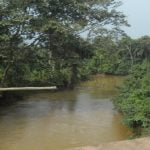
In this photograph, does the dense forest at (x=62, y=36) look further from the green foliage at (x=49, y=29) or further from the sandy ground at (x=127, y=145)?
the sandy ground at (x=127, y=145)

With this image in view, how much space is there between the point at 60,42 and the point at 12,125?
3.91 m

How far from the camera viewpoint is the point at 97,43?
1512 centimetres

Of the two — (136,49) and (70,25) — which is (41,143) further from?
(136,49)

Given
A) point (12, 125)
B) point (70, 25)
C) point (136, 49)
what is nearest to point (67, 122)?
point (12, 125)

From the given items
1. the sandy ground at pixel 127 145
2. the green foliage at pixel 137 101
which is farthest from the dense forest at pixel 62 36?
the sandy ground at pixel 127 145

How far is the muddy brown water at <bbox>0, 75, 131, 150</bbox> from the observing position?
427 inches

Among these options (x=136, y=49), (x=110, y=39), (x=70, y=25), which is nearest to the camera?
(x=70, y=25)

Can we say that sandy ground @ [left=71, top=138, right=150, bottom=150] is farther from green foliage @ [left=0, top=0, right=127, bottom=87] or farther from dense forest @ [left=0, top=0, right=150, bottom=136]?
green foliage @ [left=0, top=0, right=127, bottom=87]

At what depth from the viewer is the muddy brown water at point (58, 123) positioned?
35.6 ft

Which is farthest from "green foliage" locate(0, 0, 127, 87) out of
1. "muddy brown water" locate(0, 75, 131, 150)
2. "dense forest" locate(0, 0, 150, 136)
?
"muddy brown water" locate(0, 75, 131, 150)

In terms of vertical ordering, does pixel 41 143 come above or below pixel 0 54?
below

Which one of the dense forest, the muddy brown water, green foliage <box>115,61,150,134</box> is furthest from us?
the dense forest

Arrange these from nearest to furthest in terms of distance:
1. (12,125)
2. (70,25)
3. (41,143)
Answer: (41,143), (12,125), (70,25)

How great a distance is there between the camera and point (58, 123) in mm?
13195
